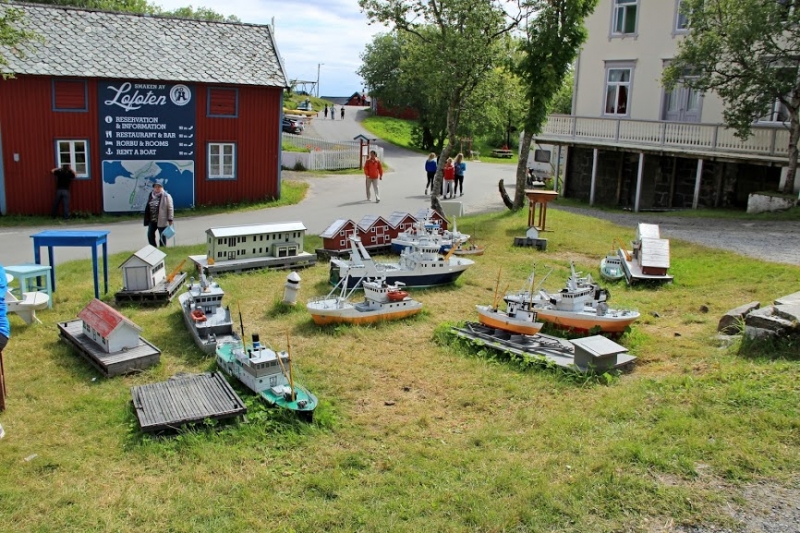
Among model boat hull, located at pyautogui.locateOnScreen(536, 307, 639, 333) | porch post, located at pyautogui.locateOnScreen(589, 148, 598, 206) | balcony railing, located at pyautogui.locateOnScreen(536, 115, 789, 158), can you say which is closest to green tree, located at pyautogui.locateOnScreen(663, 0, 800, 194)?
balcony railing, located at pyautogui.locateOnScreen(536, 115, 789, 158)

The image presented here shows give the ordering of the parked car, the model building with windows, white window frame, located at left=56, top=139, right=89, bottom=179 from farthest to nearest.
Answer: the parked car < white window frame, located at left=56, top=139, right=89, bottom=179 < the model building with windows

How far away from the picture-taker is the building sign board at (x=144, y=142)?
24.5 m

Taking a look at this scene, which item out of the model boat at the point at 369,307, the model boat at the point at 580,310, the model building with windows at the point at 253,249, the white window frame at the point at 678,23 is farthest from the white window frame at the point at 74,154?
the white window frame at the point at 678,23

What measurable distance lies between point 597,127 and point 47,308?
936 inches

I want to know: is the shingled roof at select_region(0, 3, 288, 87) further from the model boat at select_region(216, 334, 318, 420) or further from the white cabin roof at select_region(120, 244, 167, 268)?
the model boat at select_region(216, 334, 318, 420)

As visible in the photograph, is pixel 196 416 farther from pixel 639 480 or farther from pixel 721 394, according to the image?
pixel 721 394

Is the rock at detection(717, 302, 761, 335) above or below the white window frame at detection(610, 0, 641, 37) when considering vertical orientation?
below

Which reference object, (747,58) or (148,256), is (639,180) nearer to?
(747,58)

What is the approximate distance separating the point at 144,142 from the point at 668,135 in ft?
61.9

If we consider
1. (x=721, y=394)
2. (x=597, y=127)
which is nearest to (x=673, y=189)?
(x=597, y=127)

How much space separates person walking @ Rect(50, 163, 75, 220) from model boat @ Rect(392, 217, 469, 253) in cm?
1174

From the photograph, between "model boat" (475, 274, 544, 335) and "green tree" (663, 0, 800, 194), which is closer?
"model boat" (475, 274, 544, 335)

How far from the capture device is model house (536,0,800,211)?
2631 cm

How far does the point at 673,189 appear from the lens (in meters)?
30.2
